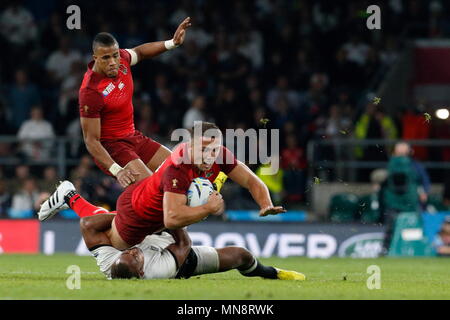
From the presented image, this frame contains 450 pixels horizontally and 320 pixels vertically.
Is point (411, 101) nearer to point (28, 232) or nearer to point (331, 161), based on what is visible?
point (331, 161)

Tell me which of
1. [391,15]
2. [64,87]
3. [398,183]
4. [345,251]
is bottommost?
[345,251]

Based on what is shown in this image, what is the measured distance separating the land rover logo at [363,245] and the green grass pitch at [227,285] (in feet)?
13.6

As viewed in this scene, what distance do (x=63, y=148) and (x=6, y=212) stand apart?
1.54 meters

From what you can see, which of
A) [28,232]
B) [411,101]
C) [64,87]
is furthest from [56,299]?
[411,101]

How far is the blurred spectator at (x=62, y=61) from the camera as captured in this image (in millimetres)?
21859

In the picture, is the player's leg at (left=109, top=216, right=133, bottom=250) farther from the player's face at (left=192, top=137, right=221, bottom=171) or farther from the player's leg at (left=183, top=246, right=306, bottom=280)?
the player's face at (left=192, top=137, right=221, bottom=171)

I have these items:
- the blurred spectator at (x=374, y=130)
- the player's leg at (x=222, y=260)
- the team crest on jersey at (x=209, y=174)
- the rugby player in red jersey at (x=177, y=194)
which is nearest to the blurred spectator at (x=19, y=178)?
the blurred spectator at (x=374, y=130)

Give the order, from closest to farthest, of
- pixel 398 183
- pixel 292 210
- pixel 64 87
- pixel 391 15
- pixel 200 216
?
pixel 200 216 < pixel 398 183 < pixel 292 210 < pixel 64 87 < pixel 391 15

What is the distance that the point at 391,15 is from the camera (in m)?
23.4

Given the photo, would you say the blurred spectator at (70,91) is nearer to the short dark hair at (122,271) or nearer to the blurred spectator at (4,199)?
the blurred spectator at (4,199)

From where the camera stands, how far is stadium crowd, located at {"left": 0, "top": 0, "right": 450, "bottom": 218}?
65.6 ft

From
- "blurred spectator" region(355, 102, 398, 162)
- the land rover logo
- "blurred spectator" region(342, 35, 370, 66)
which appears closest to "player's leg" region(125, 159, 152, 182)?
the land rover logo

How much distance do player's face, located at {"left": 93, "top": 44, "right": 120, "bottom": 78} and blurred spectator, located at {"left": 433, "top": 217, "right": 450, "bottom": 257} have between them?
25.3ft

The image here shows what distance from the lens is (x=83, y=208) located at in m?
11.7
